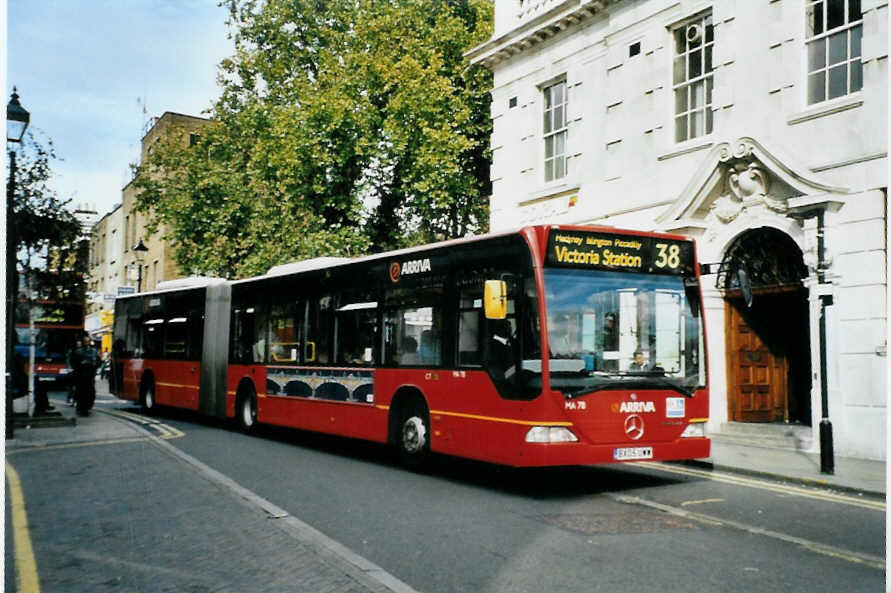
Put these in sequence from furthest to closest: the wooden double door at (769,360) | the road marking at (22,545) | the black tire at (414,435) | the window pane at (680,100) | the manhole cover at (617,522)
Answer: the window pane at (680,100) < the wooden double door at (769,360) < the black tire at (414,435) < the manhole cover at (617,522) < the road marking at (22,545)

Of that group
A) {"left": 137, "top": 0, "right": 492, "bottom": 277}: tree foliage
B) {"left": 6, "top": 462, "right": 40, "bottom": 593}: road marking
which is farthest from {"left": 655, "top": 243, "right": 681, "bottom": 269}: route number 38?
{"left": 137, "top": 0, "right": 492, "bottom": 277}: tree foliage

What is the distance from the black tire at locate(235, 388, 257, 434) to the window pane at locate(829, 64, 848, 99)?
11033 millimetres

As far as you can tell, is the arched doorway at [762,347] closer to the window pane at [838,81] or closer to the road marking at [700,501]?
the window pane at [838,81]

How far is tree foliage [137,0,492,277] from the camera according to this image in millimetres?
26906

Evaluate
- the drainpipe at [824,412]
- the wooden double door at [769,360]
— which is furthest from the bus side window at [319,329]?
the wooden double door at [769,360]

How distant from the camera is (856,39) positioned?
13453 millimetres

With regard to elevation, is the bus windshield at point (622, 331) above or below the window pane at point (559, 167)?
below

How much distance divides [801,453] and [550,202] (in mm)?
8523

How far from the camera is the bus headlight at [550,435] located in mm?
9148

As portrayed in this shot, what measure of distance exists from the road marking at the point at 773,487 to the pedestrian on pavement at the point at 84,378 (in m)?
13.5

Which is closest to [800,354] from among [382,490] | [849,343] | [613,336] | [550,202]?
[849,343]

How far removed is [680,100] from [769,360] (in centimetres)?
514

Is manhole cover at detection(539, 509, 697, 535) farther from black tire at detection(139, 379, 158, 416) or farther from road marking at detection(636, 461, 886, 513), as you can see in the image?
black tire at detection(139, 379, 158, 416)

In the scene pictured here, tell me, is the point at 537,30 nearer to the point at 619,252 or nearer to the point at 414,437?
the point at 619,252
